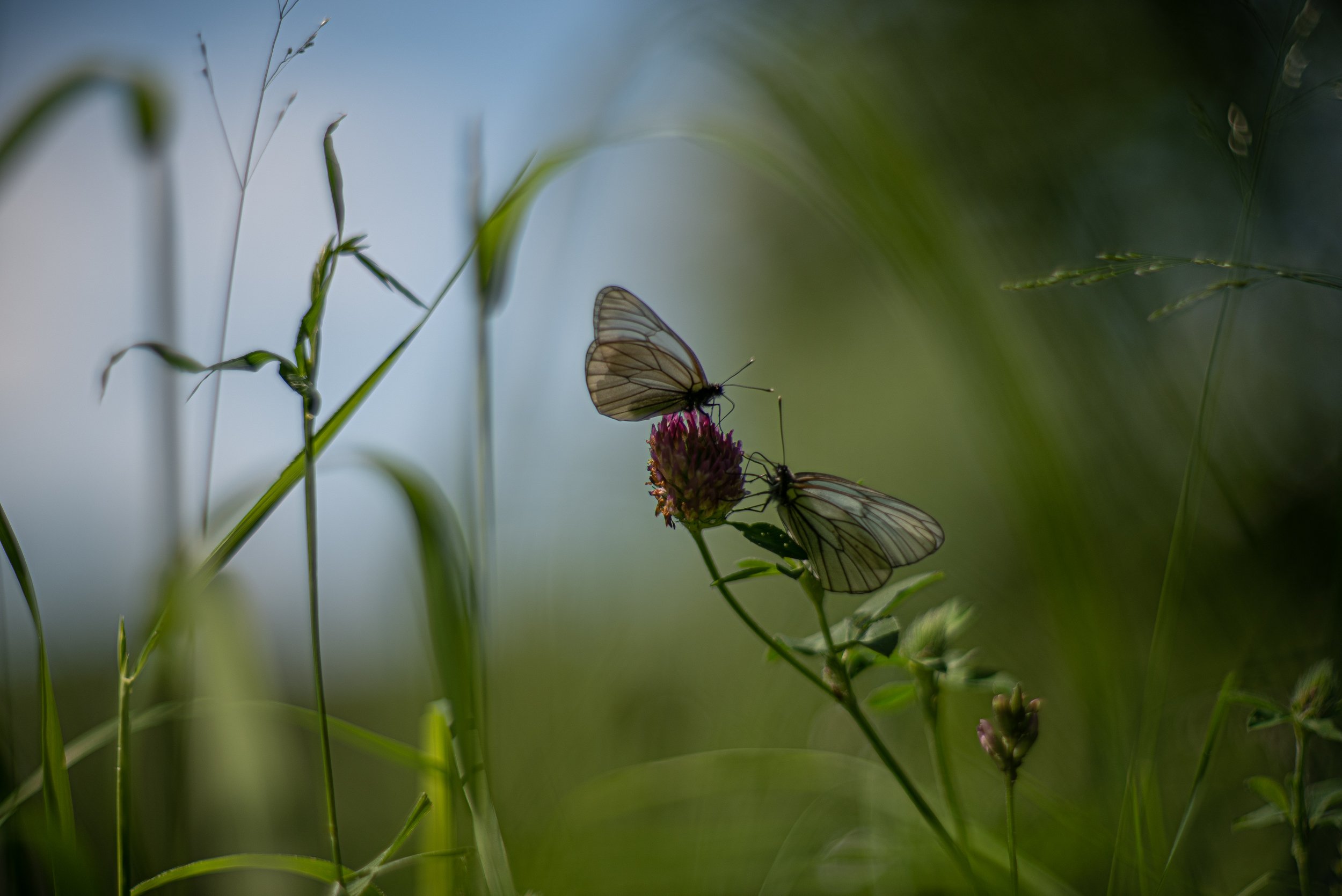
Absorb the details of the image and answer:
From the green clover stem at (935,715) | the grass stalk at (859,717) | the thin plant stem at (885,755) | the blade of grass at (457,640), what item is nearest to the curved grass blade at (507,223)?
the blade of grass at (457,640)

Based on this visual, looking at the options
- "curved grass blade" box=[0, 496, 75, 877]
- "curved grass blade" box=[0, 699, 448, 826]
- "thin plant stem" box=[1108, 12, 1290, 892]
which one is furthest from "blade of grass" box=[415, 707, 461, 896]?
"thin plant stem" box=[1108, 12, 1290, 892]

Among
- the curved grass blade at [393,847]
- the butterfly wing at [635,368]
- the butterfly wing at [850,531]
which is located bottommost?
the curved grass blade at [393,847]

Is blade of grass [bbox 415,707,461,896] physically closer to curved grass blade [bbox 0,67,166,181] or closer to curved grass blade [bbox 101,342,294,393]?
curved grass blade [bbox 101,342,294,393]

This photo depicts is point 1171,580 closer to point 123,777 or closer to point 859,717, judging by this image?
point 859,717

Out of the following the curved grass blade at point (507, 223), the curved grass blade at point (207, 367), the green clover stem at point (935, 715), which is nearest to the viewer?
the curved grass blade at point (207, 367)

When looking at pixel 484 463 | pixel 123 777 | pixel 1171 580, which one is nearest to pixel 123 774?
pixel 123 777

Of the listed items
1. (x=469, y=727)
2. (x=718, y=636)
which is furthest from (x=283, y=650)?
(x=469, y=727)

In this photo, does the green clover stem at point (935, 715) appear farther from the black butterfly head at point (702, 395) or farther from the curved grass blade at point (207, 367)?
the curved grass blade at point (207, 367)
